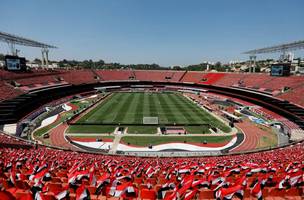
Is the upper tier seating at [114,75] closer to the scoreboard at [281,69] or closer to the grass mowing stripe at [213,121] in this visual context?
the grass mowing stripe at [213,121]

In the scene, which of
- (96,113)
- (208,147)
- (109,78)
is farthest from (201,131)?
(109,78)

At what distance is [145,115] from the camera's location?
165 feet

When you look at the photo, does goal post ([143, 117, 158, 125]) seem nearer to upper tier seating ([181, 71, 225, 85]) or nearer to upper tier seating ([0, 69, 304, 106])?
upper tier seating ([0, 69, 304, 106])

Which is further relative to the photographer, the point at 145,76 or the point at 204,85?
the point at 145,76

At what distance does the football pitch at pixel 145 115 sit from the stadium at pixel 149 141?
8.6 inches

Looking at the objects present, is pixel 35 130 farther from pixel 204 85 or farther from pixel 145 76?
pixel 145 76

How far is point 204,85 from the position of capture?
3514 inches

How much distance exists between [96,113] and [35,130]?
14883 millimetres

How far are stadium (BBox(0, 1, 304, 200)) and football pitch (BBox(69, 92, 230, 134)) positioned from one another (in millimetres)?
219

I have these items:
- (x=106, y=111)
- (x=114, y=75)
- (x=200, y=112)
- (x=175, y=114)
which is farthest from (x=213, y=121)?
(x=114, y=75)

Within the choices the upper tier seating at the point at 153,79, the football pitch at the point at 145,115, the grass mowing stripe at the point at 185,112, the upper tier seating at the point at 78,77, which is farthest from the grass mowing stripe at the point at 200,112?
the upper tier seating at the point at 78,77

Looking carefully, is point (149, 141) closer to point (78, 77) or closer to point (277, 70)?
point (277, 70)

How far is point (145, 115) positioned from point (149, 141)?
53.5 ft

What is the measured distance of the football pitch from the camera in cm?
4091
